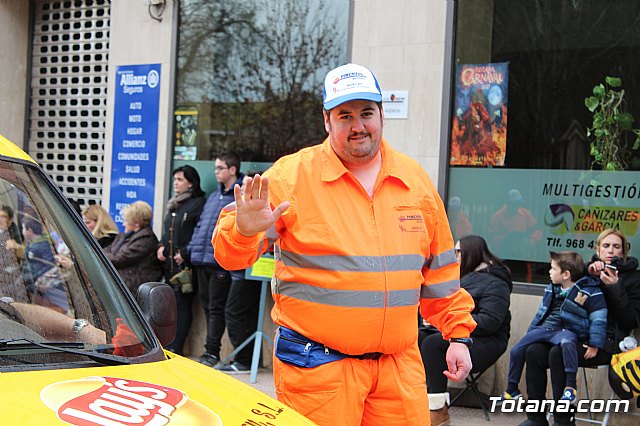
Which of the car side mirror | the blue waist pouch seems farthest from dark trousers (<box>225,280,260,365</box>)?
the car side mirror

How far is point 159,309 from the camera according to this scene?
3.36 metres

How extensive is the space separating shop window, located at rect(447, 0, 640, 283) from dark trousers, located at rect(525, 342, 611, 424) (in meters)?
1.02

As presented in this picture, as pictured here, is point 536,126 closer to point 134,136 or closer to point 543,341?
point 543,341

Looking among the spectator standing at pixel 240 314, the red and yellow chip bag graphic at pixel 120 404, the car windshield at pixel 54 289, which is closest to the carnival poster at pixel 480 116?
the spectator standing at pixel 240 314

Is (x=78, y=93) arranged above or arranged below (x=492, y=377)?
above

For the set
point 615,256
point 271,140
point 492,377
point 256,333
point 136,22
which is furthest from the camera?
point 136,22

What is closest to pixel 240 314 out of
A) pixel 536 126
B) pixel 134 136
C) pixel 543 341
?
pixel 134 136

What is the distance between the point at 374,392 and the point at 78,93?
8.44 metres

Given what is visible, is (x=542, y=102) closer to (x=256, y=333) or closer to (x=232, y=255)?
(x=256, y=333)

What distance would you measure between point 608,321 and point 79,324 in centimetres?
469

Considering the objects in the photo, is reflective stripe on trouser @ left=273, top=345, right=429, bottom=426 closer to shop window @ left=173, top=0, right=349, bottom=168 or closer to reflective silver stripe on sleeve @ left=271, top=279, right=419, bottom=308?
reflective silver stripe on sleeve @ left=271, top=279, right=419, bottom=308

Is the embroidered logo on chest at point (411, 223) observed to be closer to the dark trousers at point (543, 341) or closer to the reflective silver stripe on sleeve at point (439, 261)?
the reflective silver stripe on sleeve at point (439, 261)

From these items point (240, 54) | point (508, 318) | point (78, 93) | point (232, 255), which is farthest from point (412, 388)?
point (78, 93)

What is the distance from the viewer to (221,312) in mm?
8883
